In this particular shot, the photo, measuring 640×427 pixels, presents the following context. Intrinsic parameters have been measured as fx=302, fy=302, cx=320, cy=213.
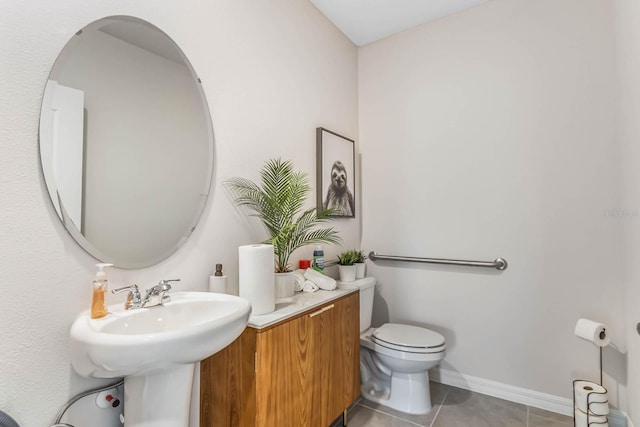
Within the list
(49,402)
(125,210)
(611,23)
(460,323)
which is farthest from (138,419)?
(611,23)

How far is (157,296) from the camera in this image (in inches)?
40.8

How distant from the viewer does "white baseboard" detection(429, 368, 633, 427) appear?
1.57 m

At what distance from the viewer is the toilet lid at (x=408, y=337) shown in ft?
5.60

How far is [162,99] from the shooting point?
1203 millimetres

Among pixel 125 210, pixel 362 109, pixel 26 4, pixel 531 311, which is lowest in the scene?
pixel 531 311

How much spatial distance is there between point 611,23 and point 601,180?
86 cm

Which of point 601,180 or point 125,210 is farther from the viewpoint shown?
point 601,180

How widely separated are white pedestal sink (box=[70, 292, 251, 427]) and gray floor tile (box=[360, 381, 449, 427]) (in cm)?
122

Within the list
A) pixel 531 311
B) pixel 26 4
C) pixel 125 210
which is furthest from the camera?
pixel 531 311

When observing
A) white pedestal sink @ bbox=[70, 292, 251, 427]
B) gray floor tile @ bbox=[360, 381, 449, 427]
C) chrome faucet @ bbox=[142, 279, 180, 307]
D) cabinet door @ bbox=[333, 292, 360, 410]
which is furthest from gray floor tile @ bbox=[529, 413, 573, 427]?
chrome faucet @ bbox=[142, 279, 180, 307]

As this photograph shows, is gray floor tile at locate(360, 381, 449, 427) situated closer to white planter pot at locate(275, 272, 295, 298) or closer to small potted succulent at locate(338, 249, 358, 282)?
small potted succulent at locate(338, 249, 358, 282)

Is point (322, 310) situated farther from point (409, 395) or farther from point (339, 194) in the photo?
point (339, 194)

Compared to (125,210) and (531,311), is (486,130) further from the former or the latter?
(125,210)

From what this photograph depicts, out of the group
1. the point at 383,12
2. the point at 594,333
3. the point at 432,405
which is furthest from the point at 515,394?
the point at 383,12
